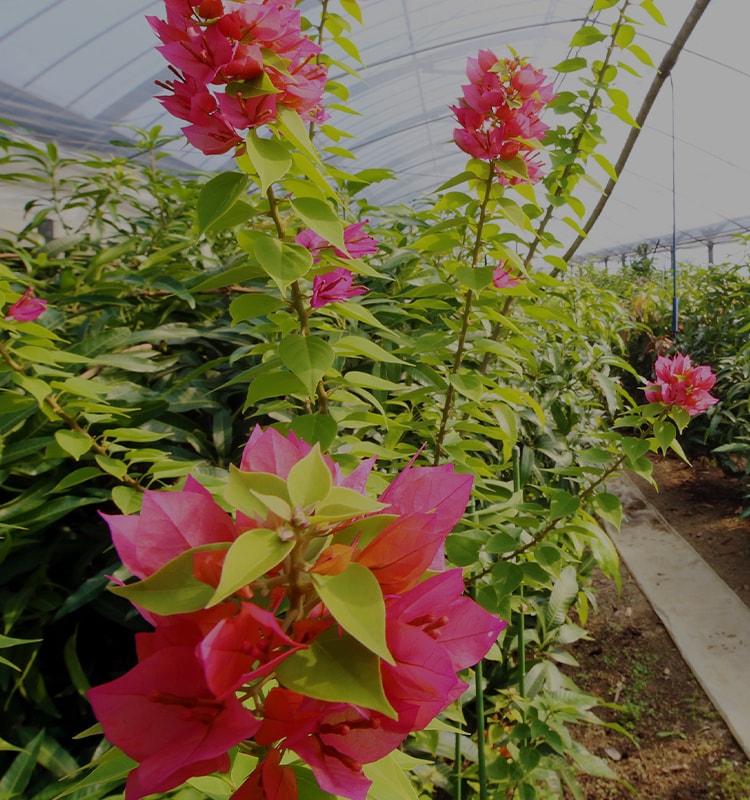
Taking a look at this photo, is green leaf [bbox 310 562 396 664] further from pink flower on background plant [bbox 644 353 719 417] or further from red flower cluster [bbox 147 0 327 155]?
pink flower on background plant [bbox 644 353 719 417]

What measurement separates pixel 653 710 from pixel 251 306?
2.40 meters

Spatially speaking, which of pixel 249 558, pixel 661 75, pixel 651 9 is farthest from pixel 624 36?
pixel 249 558

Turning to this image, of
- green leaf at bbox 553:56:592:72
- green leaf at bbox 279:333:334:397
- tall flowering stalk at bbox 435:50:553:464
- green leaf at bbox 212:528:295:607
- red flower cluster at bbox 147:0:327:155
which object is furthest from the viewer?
green leaf at bbox 553:56:592:72

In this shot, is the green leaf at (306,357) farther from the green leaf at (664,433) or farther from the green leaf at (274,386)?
the green leaf at (664,433)

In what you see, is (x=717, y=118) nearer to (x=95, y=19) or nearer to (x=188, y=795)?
(x=95, y=19)

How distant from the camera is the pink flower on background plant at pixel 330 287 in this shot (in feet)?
2.21

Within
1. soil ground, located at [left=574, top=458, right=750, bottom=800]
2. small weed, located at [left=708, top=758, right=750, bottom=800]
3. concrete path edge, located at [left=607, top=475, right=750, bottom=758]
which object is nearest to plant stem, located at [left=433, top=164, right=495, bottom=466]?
soil ground, located at [left=574, top=458, right=750, bottom=800]

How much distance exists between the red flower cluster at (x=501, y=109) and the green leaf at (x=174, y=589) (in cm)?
70

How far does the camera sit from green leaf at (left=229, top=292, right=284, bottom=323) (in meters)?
0.59

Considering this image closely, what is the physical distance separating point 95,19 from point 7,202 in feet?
4.47

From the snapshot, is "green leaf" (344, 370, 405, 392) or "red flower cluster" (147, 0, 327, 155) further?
"green leaf" (344, 370, 405, 392)

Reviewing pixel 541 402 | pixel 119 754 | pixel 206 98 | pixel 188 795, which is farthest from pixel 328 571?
pixel 541 402

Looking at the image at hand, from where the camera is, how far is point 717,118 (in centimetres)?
791

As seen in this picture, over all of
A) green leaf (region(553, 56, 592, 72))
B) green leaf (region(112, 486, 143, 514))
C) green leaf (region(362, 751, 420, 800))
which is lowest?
green leaf (region(362, 751, 420, 800))
